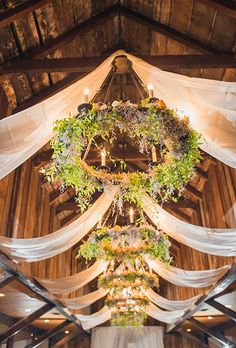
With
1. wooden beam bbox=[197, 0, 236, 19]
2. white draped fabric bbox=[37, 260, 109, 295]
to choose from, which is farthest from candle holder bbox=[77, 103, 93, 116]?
white draped fabric bbox=[37, 260, 109, 295]

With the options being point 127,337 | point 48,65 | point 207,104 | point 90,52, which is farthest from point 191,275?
point 127,337

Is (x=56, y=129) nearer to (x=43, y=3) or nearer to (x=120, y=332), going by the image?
(x=43, y=3)

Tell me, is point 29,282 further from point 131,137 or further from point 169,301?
point 131,137

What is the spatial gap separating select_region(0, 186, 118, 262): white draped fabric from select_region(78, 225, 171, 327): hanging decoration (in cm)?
22

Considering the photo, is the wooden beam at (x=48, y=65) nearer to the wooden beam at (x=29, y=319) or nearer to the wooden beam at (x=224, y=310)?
the wooden beam at (x=29, y=319)

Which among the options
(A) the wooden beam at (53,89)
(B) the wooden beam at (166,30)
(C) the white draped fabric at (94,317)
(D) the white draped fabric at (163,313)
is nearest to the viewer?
(B) the wooden beam at (166,30)

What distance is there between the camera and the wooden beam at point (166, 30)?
15.1 feet

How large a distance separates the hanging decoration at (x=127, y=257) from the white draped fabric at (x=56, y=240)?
22cm

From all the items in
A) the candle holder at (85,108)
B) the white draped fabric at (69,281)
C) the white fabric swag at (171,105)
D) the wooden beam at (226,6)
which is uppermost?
the wooden beam at (226,6)

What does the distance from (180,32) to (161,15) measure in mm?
388

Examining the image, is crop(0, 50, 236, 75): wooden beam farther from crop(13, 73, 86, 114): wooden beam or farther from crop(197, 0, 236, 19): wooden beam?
crop(13, 73, 86, 114): wooden beam

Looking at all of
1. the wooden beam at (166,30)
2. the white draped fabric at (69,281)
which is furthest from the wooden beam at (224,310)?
the wooden beam at (166,30)

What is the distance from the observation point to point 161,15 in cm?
464

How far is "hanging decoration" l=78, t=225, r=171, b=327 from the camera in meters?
4.08
